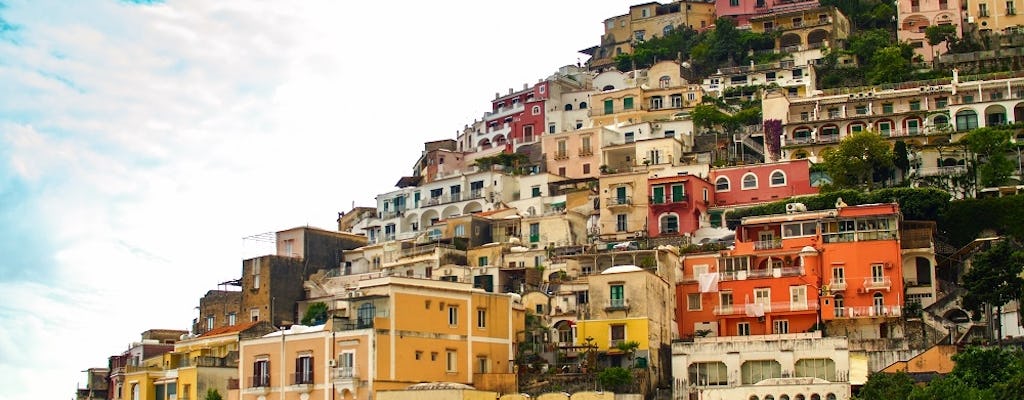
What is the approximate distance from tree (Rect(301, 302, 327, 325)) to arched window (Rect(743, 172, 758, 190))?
24780mm

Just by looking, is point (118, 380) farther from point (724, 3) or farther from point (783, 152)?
point (724, 3)

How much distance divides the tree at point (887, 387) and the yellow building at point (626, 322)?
1033 centimetres

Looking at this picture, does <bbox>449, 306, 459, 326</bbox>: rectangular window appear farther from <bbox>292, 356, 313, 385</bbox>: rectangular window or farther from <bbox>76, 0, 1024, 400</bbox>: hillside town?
<bbox>292, 356, 313, 385</bbox>: rectangular window

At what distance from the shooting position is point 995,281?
193ft

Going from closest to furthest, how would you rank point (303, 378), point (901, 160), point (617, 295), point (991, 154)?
point (303, 378)
point (617, 295)
point (991, 154)
point (901, 160)

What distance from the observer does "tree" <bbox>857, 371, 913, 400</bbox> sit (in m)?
52.2

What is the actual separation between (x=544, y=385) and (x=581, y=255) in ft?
42.7

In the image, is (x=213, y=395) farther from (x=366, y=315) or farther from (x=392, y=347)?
(x=392, y=347)

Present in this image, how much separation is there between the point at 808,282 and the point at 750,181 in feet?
53.5

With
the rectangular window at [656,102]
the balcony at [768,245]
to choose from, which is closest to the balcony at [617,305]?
the balcony at [768,245]

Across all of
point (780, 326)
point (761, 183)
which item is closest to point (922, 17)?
point (761, 183)

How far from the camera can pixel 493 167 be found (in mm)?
95750

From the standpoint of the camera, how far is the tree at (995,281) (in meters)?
58.6

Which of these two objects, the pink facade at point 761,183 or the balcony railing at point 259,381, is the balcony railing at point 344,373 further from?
the pink facade at point 761,183
